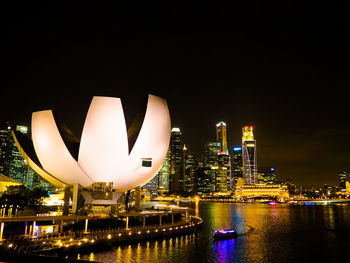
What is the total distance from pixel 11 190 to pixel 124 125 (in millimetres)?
16007

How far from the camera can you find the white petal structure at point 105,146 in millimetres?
18781

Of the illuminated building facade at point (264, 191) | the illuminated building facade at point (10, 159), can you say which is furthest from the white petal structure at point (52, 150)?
the illuminated building facade at point (264, 191)

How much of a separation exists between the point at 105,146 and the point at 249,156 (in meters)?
164

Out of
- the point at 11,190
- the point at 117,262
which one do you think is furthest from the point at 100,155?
the point at 11,190

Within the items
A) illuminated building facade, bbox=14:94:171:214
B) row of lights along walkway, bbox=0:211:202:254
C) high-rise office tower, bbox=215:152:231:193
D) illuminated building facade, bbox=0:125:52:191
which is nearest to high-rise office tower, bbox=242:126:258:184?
high-rise office tower, bbox=215:152:231:193

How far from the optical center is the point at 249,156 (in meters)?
174

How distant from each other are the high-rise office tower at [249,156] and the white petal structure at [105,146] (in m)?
154

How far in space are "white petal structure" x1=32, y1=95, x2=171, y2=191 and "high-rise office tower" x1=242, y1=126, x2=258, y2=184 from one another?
505 feet

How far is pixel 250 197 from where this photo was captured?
472 feet

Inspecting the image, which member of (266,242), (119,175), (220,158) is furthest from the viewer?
(220,158)

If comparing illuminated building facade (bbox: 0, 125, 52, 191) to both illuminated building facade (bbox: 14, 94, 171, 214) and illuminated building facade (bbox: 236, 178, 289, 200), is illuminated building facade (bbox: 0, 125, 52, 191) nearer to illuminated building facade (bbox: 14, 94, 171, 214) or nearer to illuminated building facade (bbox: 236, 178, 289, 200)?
illuminated building facade (bbox: 14, 94, 171, 214)

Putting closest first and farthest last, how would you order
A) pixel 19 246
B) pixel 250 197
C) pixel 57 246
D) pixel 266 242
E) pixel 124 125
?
pixel 19 246, pixel 57 246, pixel 124 125, pixel 266 242, pixel 250 197

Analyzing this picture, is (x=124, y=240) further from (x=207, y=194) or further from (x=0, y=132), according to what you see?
(x=207, y=194)

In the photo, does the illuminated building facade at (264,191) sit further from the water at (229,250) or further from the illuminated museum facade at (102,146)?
the illuminated museum facade at (102,146)
